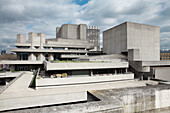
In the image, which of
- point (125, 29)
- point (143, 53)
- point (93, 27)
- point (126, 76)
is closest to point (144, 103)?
point (126, 76)

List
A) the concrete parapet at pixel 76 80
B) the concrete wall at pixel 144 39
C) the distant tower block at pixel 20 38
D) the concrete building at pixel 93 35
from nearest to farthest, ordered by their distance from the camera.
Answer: the concrete parapet at pixel 76 80
the concrete wall at pixel 144 39
the distant tower block at pixel 20 38
the concrete building at pixel 93 35

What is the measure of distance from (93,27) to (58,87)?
9950cm

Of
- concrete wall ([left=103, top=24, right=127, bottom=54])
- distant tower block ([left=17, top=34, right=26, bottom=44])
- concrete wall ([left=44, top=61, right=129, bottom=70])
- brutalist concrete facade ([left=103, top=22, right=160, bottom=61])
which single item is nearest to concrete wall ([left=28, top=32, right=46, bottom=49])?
distant tower block ([left=17, top=34, right=26, bottom=44])

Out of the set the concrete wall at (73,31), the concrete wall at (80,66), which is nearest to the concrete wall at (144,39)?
the concrete wall at (80,66)

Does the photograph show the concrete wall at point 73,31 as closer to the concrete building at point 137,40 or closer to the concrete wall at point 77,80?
the concrete building at point 137,40

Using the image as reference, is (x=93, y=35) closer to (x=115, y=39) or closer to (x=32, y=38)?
(x=32, y=38)

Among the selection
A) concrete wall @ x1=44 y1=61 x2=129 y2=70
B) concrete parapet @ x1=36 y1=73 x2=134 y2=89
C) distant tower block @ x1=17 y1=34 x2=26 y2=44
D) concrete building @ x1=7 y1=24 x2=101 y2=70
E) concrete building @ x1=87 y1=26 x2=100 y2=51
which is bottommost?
concrete parapet @ x1=36 y1=73 x2=134 y2=89

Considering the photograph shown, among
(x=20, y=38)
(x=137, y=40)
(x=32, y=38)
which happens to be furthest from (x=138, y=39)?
(x=20, y=38)

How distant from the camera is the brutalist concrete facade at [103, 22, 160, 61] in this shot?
122 feet

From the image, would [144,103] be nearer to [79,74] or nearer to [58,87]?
[58,87]

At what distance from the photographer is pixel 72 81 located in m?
24.6

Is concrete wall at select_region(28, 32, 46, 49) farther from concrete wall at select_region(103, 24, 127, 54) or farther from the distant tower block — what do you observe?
concrete wall at select_region(103, 24, 127, 54)

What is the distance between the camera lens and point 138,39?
3828 centimetres

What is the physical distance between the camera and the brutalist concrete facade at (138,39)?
3710 centimetres
